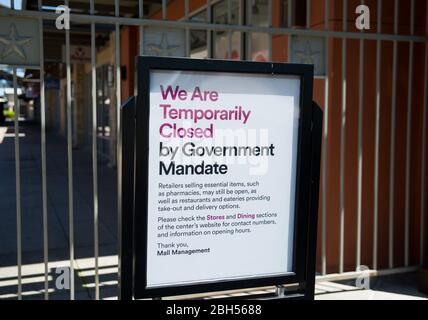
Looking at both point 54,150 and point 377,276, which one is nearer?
point 377,276

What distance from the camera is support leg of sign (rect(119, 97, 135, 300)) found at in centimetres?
247

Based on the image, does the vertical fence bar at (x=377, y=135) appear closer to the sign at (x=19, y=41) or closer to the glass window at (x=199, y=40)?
the sign at (x=19, y=41)

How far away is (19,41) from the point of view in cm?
344

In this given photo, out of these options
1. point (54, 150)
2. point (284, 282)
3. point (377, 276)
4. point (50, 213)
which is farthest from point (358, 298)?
point (54, 150)

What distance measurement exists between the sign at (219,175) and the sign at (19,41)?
4.38 ft

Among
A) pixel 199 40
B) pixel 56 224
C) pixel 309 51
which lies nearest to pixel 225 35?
pixel 199 40

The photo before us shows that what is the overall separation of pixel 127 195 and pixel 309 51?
2.44 m

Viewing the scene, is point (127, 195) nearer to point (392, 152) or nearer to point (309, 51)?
point (309, 51)

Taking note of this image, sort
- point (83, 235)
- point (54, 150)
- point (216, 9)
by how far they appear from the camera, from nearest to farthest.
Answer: point (83, 235) < point (216, 9) < point (54, 150)

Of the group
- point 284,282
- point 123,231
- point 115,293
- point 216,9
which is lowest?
point 115,293

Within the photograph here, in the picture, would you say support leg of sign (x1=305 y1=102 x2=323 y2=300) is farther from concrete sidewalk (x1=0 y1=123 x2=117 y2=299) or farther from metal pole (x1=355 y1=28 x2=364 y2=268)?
concrete sidewalk (x1=0 y1=123 x2=117 y2=299)

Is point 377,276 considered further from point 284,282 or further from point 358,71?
point 284,282
